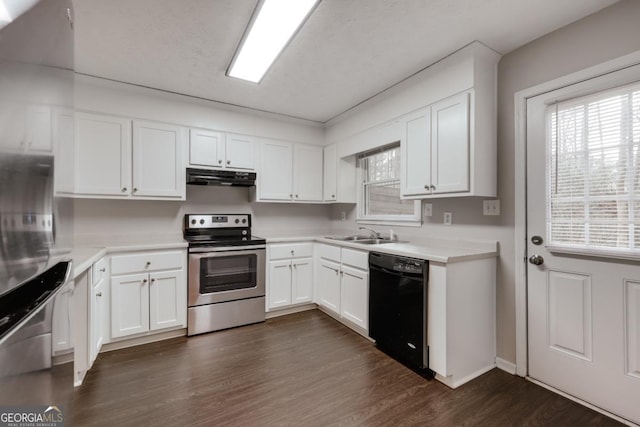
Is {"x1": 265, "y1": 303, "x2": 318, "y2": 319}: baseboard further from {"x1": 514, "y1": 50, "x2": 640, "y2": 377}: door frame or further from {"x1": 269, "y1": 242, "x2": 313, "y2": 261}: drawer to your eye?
{"x1": 514, "y1": 50, "x2": 640, "y2": 377}: door frame

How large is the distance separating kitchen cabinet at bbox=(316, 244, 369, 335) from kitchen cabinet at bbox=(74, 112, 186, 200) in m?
1.76

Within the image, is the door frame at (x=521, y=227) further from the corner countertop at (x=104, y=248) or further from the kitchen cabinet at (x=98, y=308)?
the kitchen cabinet at (x=98, y=308)

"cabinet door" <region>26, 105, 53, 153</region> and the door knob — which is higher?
"cabinet door" <region>26, 105, 53, 153</region>

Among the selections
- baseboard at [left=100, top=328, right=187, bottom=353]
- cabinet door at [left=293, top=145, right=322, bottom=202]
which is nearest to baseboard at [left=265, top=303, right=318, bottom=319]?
baseboard at [left=100, top=328, right=187, bottom=353]

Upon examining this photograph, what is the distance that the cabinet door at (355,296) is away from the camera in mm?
2691

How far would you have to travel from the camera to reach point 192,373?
217 centimetres

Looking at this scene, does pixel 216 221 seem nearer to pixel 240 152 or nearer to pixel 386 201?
pixel 240 152

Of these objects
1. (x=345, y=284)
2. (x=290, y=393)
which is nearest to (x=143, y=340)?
(x=290, y=393)

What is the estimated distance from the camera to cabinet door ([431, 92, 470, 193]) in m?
2.16

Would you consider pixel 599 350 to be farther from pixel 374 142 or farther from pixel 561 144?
pixel 374 142

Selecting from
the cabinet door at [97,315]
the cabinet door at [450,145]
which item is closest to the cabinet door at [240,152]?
the cabinet door at [97,315]

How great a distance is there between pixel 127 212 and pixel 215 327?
153 cm

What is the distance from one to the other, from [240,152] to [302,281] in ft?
5.56

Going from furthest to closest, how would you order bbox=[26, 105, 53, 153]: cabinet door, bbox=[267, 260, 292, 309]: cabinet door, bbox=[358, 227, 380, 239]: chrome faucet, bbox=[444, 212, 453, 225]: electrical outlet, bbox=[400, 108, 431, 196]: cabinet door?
bbox=[358, 227, 380, 239]: chrome faucet → bbox=[267, 260, 292, 309]: cabinet door → bbox=[444, 212, 453, 225]: electrical outlet → bbox=[400, 108, 431, 196]: cabinet door → bbox=[26, 105, 53, 153]: cabinet door
